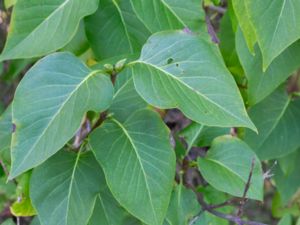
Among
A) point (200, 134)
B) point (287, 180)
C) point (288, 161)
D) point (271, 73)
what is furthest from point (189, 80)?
point (287, 180)

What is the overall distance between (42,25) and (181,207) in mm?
524

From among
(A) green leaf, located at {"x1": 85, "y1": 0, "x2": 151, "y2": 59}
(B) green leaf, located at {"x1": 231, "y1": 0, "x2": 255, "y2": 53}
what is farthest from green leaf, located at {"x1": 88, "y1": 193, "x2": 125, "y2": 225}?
(B) green leaf, located at {"x1": 231, "y1": 0, "x2": 255, "y2": 53}

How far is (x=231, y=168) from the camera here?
1425 mm

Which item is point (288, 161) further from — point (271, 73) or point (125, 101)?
point (125, 101)

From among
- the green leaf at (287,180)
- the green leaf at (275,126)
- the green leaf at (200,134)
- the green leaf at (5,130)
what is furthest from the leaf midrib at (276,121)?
the green leaf at (5,130)

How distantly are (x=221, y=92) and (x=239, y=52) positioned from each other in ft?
0.93

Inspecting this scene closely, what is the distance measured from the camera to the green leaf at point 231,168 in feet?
4.54

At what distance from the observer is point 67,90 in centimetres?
114

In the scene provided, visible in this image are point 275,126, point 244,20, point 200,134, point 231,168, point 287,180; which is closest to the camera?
point 244,20

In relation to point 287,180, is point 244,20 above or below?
above

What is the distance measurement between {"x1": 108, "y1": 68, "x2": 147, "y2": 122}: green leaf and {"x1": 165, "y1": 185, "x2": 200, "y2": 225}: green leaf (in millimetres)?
225

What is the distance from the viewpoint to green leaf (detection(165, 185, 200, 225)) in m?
1.32

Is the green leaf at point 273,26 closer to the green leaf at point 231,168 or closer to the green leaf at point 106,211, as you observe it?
the green leaf at point 231,168

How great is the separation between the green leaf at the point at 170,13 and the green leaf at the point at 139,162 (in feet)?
0.72
